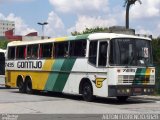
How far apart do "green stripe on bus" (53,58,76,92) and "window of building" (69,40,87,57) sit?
33 centimetres

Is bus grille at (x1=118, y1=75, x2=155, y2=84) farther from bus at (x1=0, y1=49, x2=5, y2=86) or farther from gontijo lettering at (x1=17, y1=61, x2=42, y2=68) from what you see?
bus at (x1=0, y1=49, x2=5, y2=86)

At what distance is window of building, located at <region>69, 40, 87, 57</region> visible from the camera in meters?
21.9

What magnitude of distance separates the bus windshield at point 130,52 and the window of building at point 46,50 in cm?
531

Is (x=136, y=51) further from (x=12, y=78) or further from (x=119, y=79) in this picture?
(x=12, y=78)

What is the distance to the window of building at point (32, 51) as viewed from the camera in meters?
26.1

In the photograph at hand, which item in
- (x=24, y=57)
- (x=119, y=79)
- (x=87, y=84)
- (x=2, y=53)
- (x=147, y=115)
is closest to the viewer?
(x=147, y=115)

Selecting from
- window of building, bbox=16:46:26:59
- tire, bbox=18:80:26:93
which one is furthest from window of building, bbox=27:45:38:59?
tire, bbox=18:80:26:93

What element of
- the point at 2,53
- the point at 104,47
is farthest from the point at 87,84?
the point at 2,53

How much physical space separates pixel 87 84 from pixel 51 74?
349 centimetres

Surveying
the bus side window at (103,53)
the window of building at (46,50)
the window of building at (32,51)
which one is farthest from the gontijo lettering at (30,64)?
the bus side window at (103,53)

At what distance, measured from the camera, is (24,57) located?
89.5ft

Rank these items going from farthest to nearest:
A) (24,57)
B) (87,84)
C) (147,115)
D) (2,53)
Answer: (2,53) → (24,57) → (87,84) → (147,115)

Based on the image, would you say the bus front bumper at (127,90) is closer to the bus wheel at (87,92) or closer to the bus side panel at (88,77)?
the bus side panel at (88,77)

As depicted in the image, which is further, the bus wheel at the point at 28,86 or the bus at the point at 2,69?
the bus at the point at 2,69
